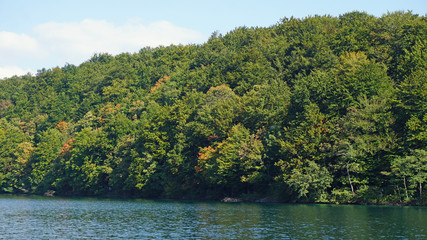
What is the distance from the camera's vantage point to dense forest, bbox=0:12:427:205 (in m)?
75.4

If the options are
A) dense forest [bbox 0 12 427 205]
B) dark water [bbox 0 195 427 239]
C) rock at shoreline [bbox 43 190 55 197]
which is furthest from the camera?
rock at shoreline [bbox 43 190 55 197]

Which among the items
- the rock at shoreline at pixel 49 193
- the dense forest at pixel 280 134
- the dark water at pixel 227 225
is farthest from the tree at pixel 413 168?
the rock at shoreline at pixel 49 193

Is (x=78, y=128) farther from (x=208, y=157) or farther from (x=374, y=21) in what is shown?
(x=374, y=21)

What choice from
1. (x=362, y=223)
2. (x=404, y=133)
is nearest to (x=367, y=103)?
(x=404, y=133)

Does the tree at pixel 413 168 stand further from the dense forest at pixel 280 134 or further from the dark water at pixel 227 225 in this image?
the dark water at pixel 227 225

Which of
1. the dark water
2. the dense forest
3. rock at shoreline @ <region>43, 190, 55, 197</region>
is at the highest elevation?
the dense forest

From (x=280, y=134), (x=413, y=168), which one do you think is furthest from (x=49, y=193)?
(x=413, y=168)

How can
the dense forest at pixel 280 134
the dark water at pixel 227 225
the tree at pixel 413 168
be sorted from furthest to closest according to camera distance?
1. the dense forest at pixel 280 134
2. the tree at pixel 413 168
3. the dark water at pixel 227 225

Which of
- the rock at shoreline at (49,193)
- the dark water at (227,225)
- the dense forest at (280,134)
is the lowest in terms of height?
the dark water at (227,225)

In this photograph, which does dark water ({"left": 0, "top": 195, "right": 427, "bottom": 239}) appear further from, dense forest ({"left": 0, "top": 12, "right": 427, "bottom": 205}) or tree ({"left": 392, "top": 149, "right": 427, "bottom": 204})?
dense forest ({"left": 0, "top": 12, "right": 427, "bottom": 205})

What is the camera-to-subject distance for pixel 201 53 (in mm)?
182250

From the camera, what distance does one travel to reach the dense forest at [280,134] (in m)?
75.4

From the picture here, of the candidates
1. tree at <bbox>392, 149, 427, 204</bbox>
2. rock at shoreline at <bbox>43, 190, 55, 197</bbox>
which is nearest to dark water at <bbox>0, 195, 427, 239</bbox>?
tree at <bbox>392, 149, 427, 204</bbox>

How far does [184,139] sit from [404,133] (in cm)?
5123
